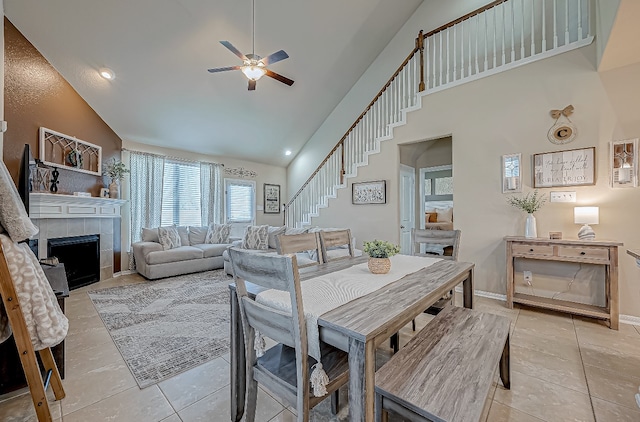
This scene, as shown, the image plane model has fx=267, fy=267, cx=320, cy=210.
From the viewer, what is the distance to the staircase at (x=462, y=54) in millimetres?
3352

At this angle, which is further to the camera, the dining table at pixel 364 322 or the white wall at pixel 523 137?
the white wall at pixel 523 137

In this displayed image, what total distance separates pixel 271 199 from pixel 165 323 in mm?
4971

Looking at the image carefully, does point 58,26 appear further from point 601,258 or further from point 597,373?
point 601,258

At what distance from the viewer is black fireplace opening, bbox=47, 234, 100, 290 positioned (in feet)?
12.9

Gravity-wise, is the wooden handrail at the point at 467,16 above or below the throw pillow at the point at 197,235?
above

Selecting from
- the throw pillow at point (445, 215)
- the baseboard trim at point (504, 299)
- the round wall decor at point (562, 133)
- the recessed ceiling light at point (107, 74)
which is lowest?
the baseboard trim at point (504, 299)

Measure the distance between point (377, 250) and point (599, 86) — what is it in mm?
3289

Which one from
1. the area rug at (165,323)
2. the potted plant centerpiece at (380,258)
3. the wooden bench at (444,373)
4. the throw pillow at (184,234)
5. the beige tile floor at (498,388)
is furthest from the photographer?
the throw pillow at (184,234)

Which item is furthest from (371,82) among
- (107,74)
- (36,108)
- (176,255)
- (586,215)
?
(36,108)

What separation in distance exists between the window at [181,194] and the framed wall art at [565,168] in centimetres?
620

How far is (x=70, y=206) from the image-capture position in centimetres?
400

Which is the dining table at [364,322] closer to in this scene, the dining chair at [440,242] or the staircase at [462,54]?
the dining chair at [440,242]

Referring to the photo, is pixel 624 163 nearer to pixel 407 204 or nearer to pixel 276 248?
pixel 407 204

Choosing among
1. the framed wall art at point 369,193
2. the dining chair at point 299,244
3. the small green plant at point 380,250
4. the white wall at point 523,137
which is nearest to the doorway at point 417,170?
the framed wall art at point 369,193
